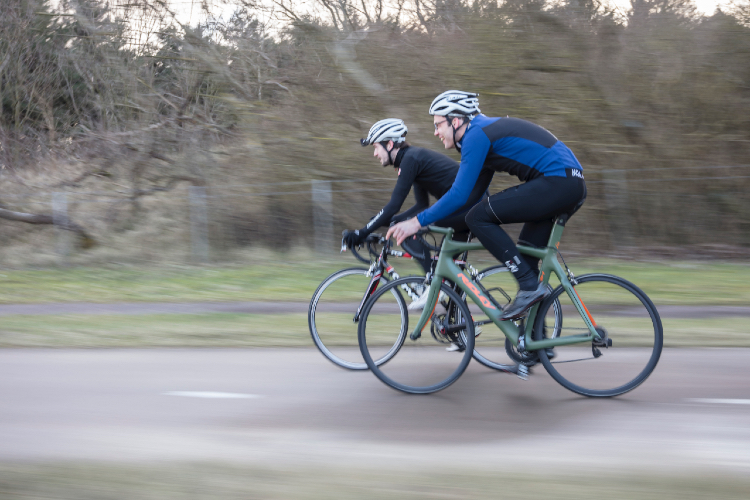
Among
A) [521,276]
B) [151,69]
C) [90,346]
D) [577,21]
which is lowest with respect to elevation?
[90,346]

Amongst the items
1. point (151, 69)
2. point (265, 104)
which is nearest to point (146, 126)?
point (151, 69)

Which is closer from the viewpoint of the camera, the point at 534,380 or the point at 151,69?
the point at 534,380

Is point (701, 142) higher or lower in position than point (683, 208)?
higher

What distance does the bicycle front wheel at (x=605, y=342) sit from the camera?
4.52 m

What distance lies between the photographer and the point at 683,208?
472 inches

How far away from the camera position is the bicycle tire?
4.77m

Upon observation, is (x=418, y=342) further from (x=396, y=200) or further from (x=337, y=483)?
(x=337, y=483)

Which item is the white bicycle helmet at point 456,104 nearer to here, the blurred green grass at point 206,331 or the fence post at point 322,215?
the blurred green grass at point 206,331

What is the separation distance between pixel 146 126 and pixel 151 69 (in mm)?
1086

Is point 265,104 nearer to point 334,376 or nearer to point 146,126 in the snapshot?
point 146,126

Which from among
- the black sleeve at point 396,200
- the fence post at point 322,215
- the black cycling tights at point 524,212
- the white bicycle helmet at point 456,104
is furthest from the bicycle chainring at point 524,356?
the fence post at point 322,215

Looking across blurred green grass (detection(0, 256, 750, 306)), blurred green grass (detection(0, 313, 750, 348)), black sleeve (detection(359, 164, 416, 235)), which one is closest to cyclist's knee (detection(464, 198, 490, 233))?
black sleeve (detection(359, 164, 416, 235))

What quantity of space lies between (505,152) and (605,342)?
1.34 meters

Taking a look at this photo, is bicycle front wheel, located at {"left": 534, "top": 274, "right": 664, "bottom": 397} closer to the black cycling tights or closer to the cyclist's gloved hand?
the black cycling tights
